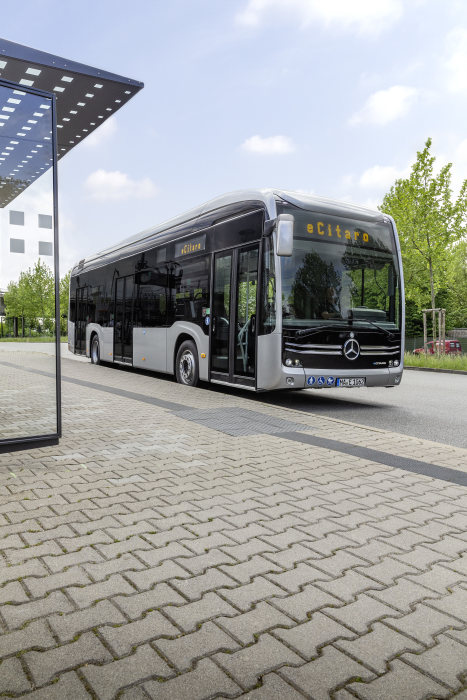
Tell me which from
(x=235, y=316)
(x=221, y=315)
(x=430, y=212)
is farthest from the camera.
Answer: (x=430, y=212)

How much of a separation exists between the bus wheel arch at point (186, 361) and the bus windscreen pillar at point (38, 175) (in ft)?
18.8

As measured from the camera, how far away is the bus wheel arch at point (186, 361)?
11953 mm

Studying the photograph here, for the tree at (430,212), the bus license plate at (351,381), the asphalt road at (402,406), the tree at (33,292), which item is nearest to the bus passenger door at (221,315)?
the asphalt road at (402,406)

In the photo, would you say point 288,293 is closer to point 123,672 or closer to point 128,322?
point 128,322

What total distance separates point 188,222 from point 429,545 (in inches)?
382

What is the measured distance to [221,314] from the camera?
10859mm

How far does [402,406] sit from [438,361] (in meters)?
11.0

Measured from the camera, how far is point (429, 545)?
356 centimetres

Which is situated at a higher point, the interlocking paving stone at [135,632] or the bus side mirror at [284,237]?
the bus side mirror at [284,237]

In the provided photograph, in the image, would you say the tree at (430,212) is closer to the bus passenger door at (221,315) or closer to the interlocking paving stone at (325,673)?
the bus passenger door at (221,315)

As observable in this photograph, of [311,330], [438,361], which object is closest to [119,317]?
[311,330]

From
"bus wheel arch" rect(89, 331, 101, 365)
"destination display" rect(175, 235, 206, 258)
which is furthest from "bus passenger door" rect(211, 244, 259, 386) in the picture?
"bus wheel arch" rect(89, 331, 101, 365)

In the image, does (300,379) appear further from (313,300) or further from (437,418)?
→ (437,418)

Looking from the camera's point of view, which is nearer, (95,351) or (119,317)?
(119,317)
